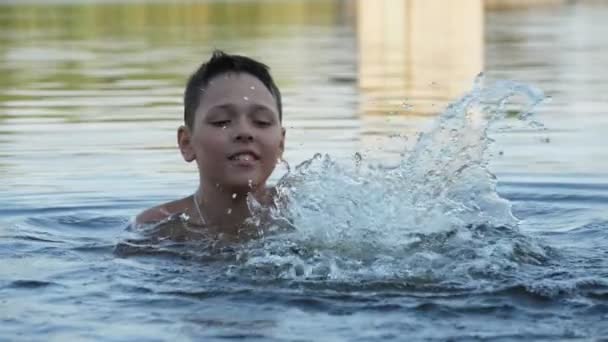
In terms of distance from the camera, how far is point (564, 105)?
15.8 m

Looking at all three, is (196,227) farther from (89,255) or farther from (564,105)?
(564,105)

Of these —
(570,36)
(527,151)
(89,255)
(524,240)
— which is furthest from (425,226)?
(570,36)

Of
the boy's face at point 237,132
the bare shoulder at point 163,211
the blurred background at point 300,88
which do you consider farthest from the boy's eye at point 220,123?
the blurred background at point 300,88

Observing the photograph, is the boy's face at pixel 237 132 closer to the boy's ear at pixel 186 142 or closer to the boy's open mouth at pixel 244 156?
the boy's open mouth at pixel 244 156

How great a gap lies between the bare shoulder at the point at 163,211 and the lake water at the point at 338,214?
5.3 inches

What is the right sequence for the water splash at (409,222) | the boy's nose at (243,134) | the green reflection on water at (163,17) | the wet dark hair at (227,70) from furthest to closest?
the green reflection on water at (163,17) → the wet dark hair at (227,70) → the boy's nose at (243,134) → the water splash at (409,222)

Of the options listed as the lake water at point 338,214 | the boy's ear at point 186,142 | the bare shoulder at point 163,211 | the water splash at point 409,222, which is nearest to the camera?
the lake water at point 338,214

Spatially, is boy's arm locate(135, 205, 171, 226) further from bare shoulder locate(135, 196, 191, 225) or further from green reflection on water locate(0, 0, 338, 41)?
green reflection on water locate(0, 0, 338, 41)

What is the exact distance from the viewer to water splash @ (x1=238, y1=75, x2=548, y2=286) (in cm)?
678

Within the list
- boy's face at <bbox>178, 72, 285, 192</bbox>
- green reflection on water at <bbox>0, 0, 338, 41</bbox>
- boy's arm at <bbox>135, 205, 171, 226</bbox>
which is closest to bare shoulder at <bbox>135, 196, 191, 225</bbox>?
boy's arm at <bbox>135, 205, 171, 226</bbox>

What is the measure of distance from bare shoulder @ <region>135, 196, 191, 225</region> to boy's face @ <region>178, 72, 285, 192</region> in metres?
0.45

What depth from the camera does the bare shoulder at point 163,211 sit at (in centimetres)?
810

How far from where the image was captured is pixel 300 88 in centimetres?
1828

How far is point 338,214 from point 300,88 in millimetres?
10550
